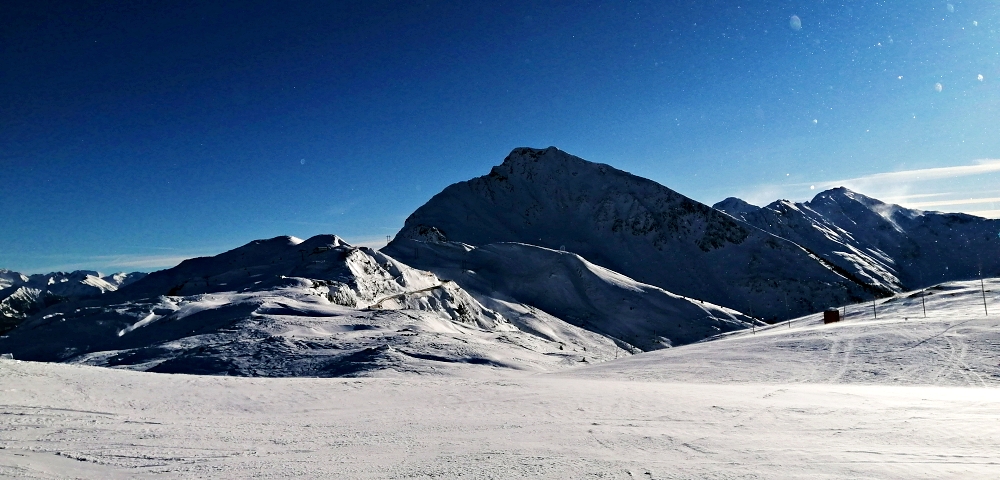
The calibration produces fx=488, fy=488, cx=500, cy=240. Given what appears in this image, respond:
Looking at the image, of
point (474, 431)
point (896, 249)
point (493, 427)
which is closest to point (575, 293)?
point (493, 427)

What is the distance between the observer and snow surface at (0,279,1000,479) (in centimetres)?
639

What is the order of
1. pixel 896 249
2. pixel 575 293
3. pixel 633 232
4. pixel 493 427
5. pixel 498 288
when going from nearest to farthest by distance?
pixel 493 427, pixel 498 288, pixel 575 293, pixel 633 232, pixel 896 249

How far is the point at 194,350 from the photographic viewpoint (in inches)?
811

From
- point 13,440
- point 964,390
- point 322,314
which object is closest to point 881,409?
point 964,390

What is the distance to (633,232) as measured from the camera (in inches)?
4594

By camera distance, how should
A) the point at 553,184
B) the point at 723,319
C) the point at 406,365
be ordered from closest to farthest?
1. the point at 406,365
2. the point at 723,319
3. the point at 553,184

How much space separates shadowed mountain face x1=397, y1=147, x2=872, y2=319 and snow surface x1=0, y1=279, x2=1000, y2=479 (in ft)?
287

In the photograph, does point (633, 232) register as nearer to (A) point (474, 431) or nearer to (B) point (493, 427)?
(B) point (493, 427)

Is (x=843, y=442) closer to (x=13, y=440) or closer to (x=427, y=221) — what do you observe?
(x=13, y=440)

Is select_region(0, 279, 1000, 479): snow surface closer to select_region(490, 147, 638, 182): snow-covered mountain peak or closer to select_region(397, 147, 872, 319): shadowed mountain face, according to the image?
select_region(397, 147, 872, 319): shadowed mountain face

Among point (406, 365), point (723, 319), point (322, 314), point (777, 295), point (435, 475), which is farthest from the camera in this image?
point (777, 295)

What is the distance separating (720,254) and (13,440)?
116 metres

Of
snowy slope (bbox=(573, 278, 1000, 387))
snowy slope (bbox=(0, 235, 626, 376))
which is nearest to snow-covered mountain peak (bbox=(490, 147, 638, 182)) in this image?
snowy slope (bbox=(0, 235, 626, 376))

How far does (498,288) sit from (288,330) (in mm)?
44455
